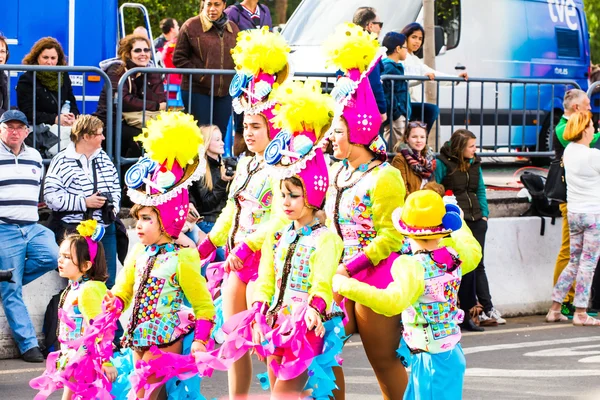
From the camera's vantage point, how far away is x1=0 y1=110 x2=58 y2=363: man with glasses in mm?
8898

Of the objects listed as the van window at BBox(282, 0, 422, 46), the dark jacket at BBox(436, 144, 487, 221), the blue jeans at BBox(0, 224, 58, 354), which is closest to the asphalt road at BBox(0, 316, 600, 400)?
the blue jeans at BBox(0, 224, 58, 354)

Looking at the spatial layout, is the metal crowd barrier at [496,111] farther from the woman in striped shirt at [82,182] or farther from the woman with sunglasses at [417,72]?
the woman in striped shirt at [82,182]

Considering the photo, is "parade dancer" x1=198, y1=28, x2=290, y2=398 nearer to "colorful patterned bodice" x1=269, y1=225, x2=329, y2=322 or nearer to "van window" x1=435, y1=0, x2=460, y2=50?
"colorful patterned bodice" x1=269, y1=225, x2=329, y2=322

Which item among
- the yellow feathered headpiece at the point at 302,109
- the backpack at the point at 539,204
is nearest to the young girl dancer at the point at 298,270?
the yellow feathered headpiece at the point at 302,109

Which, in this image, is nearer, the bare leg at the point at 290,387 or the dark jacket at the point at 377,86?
the bare leg at the point at 290,387

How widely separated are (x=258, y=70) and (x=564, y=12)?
11616 millimetres

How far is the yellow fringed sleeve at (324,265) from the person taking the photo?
5.78 meters

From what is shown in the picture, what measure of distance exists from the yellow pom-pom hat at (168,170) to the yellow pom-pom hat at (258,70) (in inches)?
32.1

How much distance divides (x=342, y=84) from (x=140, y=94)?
398 cm

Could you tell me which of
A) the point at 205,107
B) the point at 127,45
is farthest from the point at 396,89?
the point at 127,45

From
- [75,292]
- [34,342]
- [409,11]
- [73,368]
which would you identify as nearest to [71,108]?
[34,342]

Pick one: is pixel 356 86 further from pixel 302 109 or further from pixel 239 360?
pixel 239 360

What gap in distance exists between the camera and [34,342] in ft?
29.6

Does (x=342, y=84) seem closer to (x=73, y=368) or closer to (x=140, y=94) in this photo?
(x=73, y=368)
